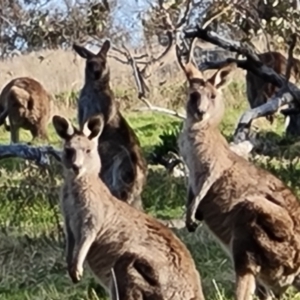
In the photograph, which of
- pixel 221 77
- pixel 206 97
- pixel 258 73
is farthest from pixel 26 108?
pixel 206 97

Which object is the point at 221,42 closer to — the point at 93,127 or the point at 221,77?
the point at 221,77

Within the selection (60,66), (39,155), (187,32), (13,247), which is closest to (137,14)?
(187,32)

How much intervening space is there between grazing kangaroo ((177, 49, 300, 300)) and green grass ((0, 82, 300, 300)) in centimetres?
23

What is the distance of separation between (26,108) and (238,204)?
287 inches

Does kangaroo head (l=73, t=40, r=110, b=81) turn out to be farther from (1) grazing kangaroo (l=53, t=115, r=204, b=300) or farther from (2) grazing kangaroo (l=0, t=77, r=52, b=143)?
(1) grazing kangaroo (l=53, t=115, r=204, b=300)

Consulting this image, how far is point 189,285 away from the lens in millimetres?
5359

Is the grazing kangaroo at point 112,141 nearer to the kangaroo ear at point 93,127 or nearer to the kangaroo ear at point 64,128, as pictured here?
the kangaroo ear at point 93,127

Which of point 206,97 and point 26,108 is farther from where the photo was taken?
point 26,108

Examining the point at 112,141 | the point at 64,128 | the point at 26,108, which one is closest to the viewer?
the point at 64,128

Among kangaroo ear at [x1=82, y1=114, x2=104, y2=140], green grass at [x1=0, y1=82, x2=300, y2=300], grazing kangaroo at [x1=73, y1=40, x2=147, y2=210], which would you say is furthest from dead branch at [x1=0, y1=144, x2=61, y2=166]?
kangaroo ear at [x1=82, y1=114, x2=104, y2=140]

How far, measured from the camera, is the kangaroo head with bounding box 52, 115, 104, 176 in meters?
6.08

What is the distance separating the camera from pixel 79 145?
6.12m

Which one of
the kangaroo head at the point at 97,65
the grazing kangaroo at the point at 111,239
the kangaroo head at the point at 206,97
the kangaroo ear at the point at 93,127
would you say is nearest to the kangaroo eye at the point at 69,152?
the grazing kangaroo at the point at 111,239

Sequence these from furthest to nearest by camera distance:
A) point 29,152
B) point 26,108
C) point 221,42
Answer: point 26,108, point 29,152, point 221,42
